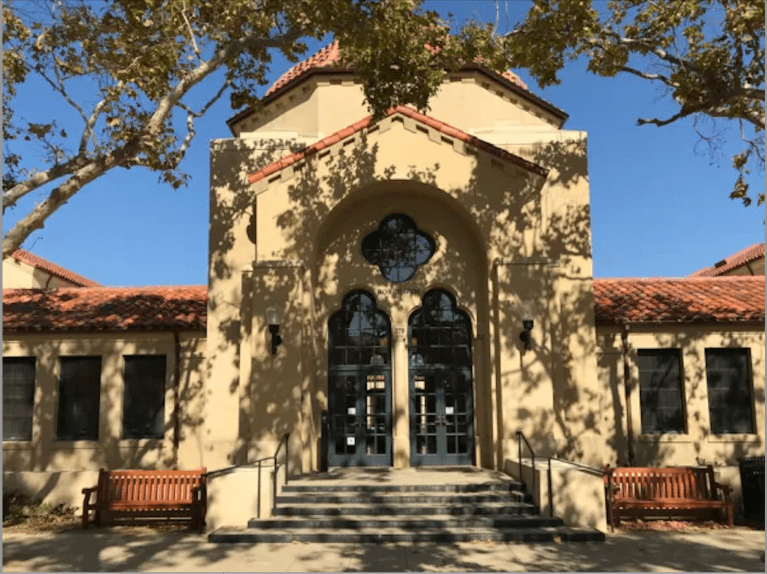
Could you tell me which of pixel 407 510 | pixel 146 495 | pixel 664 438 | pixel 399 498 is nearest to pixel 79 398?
pixel 146 495

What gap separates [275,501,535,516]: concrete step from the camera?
10.9 m

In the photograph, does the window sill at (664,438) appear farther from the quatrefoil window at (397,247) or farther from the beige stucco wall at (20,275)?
the beige stucco wall at (20,275)

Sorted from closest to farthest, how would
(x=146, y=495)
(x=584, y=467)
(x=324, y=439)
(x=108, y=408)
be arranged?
1. (x=584, y=467)
2. (x=146, y=495)
3. (x=324, y=439)
4. (x=108, y=408)

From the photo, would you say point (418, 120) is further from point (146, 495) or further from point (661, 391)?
point (146, 495)

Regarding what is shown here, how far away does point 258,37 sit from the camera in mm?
10344

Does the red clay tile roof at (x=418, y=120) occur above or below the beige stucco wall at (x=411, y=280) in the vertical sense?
above

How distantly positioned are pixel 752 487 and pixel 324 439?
8.13 m

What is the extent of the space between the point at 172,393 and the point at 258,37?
8180 mm

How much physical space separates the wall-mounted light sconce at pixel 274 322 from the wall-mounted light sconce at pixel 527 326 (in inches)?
186

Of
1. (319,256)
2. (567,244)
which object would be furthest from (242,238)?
(567,244)

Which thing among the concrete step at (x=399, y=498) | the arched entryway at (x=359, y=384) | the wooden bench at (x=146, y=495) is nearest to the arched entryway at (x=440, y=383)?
the arched entryway at (x=359, y=384)

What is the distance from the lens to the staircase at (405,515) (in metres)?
10.2

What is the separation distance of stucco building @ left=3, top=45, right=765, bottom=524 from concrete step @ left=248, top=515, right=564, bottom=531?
245cm

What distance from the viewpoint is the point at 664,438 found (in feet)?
47.1
